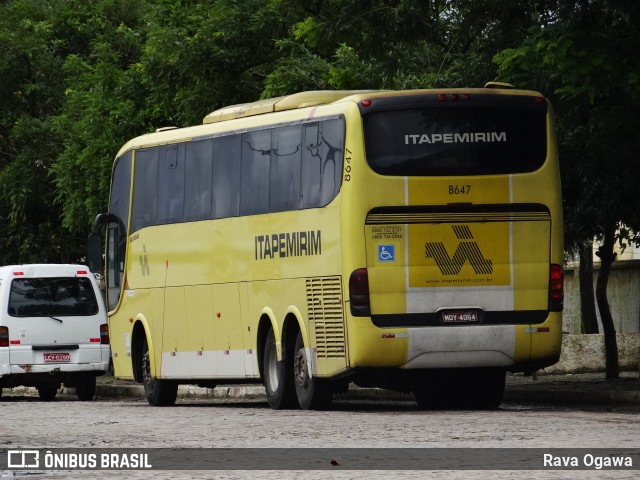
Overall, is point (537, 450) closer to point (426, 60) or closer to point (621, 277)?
point (426, 60)

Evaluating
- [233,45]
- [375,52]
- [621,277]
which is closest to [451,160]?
[375,52]

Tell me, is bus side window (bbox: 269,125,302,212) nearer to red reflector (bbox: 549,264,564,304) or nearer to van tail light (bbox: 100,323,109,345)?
red reflector (bbox: 549,264,564,304)

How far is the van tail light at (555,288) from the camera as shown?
19344 mm

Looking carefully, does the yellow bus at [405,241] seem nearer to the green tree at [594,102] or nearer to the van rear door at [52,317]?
the green tree at [594,102]

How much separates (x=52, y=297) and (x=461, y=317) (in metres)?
11.1

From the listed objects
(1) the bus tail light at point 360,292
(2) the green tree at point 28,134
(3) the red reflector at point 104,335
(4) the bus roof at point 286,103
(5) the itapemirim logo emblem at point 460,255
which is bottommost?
(3) the red reflector at point 104,335

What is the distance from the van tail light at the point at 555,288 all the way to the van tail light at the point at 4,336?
11154mm

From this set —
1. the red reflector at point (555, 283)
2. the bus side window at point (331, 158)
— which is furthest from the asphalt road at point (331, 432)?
the bus side window at point (331, 158)

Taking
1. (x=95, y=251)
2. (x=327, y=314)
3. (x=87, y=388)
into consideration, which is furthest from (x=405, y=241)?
(x=87, y=388)

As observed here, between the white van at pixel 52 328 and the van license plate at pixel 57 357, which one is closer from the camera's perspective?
the white van at pixel 52 328

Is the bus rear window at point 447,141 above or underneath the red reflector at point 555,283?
above

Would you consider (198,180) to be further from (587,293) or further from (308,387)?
(587,293)

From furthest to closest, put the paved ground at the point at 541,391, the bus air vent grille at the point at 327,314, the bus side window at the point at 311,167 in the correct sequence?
the paved ground at the point at 541,391 < the bus side window at the point at 311,167 < the bus air vent grille at the point at 327,314

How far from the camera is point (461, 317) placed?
19.0 m
